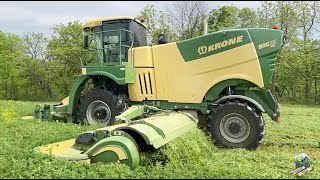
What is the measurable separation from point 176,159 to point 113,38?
514 cm

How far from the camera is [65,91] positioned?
135ft

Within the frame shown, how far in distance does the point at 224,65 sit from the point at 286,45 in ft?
98.8

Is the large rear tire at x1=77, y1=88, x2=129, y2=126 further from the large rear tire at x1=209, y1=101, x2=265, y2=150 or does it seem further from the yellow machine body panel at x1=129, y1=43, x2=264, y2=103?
the large rear tire at x1=209, y1=101, x2=265, y2=150

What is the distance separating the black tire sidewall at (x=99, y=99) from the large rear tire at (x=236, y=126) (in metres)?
2.52

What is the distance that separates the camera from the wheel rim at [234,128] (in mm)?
8055

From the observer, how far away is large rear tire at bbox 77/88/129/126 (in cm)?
952

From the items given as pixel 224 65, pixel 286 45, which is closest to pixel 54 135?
pixel 224 65

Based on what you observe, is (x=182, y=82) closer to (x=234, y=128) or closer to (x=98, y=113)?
(x=234, y=128)

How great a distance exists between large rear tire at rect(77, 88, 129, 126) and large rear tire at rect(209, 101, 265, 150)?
2.40 metres

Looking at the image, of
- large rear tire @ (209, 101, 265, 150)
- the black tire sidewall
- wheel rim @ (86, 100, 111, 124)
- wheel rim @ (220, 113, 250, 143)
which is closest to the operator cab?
the black tire sidewall

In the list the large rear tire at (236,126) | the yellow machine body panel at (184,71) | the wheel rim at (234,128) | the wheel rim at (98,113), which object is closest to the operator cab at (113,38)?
the yellow machine body panel at (184,71)

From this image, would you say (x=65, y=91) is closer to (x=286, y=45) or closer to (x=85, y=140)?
(x=286, y=45)

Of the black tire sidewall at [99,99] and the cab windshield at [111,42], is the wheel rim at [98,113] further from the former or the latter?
the cab windshield at [111,42]

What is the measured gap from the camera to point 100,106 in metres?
9.84
